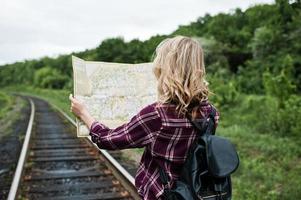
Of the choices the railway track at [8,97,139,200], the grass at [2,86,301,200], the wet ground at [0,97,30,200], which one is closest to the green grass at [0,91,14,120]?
the wet ground at [0,97,30,200]

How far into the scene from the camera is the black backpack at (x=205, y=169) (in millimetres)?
2197

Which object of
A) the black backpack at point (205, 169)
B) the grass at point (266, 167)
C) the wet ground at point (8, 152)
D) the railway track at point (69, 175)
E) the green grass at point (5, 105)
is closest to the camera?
the black backpack at point (205, 169)

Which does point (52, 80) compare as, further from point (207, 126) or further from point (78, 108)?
point (207, 126)

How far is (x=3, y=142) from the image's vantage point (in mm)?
11641

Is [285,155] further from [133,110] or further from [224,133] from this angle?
[133,110]

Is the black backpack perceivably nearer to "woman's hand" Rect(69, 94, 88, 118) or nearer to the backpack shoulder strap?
A: the backpack shoulder strap

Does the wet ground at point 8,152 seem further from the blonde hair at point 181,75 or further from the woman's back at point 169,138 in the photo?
the blonde hair at point 181,75

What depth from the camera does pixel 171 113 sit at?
2.25 metres

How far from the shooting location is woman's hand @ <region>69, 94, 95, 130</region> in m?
2.55

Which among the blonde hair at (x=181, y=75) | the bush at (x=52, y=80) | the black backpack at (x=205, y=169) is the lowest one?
the bush at (x=52, y=80)

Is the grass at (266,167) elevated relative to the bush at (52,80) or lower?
elevated

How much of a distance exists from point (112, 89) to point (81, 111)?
1.26 ft

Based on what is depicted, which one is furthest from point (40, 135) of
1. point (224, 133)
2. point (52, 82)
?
point (52, 82)

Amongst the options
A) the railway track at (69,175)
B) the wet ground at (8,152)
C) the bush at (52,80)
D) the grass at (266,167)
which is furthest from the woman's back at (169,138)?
the bush at (52,80)
